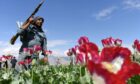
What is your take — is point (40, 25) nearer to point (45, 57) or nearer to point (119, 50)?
point (45, 57)

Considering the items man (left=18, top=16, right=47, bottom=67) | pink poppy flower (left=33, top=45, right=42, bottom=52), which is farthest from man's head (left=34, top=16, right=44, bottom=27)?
pink poppy flower (left=33, top=45, right=42, bottom=52)

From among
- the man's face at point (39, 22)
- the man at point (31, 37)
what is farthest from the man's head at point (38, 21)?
the man at point (31, 37)

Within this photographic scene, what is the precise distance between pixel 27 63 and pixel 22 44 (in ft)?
3.88

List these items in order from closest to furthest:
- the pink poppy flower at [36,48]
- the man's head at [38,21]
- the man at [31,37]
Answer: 1. the pink poppy flower at [36,48]
2. the man's head at [38,21]
3. the man at [31,37]

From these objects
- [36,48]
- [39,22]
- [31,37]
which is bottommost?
[36,48]

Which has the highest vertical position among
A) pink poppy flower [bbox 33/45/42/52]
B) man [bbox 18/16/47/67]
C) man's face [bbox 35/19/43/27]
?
man's face [bbox 35/19/43/27]

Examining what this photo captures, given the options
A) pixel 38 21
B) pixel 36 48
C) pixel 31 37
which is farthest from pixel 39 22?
pixel 31 37

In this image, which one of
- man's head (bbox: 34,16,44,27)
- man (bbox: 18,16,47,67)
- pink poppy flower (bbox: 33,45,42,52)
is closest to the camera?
pink poppy flower (bbox: 33,45,42,52)

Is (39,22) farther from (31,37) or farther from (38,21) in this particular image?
(31,37)

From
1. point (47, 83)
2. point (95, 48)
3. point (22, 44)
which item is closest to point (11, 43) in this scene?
point (22, 44)

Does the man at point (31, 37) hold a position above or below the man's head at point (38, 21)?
below

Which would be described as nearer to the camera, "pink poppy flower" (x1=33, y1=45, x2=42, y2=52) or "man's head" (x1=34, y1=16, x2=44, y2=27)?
"pink poppy flower" (x1=33, y1=45, x2=42, y2=52)

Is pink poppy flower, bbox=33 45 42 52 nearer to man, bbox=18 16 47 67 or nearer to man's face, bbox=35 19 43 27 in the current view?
man, bbox=18 16 47 67

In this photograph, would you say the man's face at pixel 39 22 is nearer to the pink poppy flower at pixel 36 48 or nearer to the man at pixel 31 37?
the man at pixel 31 37
